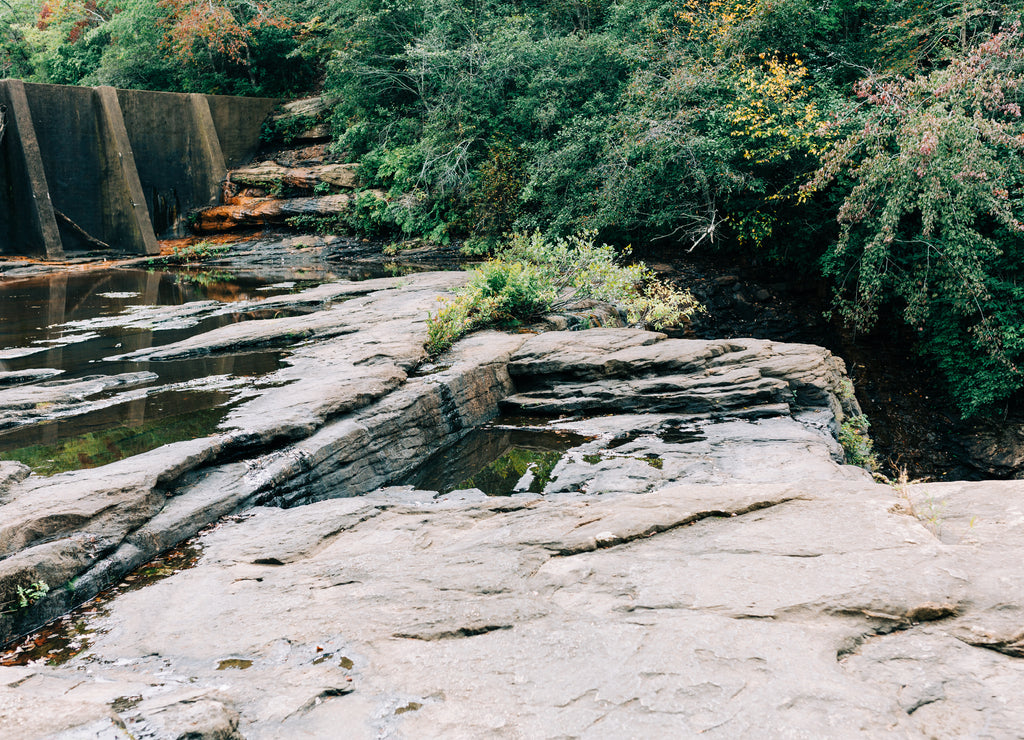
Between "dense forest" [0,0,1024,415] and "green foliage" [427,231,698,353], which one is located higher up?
"dense forest" [0,0,1024,415]

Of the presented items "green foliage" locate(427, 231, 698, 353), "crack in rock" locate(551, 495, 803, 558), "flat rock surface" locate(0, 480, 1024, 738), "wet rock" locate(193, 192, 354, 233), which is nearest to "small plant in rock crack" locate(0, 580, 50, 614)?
"flat rock surface" locate(0, 480, 1024, 738)

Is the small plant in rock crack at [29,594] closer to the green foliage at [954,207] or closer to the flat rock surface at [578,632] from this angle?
the flat rock surface at [578,632]

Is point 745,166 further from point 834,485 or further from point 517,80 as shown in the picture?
point 834,485

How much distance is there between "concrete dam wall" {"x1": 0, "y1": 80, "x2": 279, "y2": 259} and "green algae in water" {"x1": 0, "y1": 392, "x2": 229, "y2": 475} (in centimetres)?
1439

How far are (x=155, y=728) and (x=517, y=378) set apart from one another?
5.11m

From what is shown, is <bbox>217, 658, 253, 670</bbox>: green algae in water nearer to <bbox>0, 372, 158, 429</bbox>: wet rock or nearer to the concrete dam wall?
<bbox>0, 372, 158, 429</bbox>: wet rock

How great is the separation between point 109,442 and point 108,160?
16.7 m

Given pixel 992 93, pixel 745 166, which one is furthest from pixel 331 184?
pixel 992 93

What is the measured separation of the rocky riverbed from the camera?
206 centimetres

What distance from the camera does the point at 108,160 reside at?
704 inches

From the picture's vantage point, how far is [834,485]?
359cm

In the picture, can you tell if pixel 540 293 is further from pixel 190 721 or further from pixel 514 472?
pixel 190 721

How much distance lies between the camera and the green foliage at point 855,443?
19.8 ft

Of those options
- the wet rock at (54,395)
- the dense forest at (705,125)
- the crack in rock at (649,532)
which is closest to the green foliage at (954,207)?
the dense forest at (705,125)
